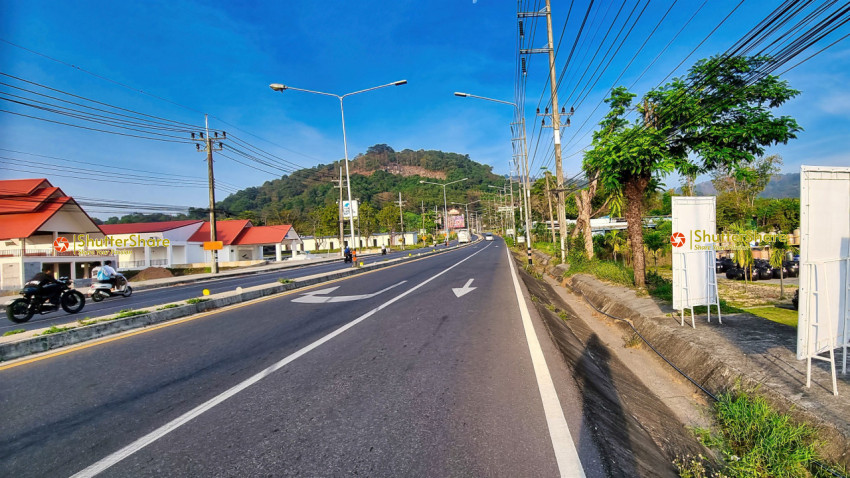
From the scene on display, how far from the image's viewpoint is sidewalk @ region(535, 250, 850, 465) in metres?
3.56

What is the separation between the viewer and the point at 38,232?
31.6m

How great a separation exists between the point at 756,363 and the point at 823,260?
173cm

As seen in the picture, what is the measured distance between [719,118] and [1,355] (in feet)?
48.8

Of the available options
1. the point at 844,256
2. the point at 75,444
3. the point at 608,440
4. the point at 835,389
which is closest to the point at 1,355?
the point at 75,444

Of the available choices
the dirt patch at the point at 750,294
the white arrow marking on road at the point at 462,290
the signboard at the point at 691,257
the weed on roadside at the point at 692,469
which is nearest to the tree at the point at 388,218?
the dirt patch at the point at 750,294

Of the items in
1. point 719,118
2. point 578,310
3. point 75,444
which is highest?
point 719,118

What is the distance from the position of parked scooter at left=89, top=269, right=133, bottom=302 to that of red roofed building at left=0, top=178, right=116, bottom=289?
16633 mm

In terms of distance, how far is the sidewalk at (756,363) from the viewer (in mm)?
3559

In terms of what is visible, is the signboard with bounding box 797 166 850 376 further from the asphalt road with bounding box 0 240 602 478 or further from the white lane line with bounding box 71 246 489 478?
the white lane line with bounding box 71 246 489 478

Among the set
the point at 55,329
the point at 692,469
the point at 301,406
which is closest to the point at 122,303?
the point at 55,329

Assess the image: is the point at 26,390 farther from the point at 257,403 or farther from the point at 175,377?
the point at 257,403

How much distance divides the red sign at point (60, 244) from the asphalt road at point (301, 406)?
34536 millimetres

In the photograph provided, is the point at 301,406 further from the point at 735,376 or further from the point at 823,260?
the point at 823,260

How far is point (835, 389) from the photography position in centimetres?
382
